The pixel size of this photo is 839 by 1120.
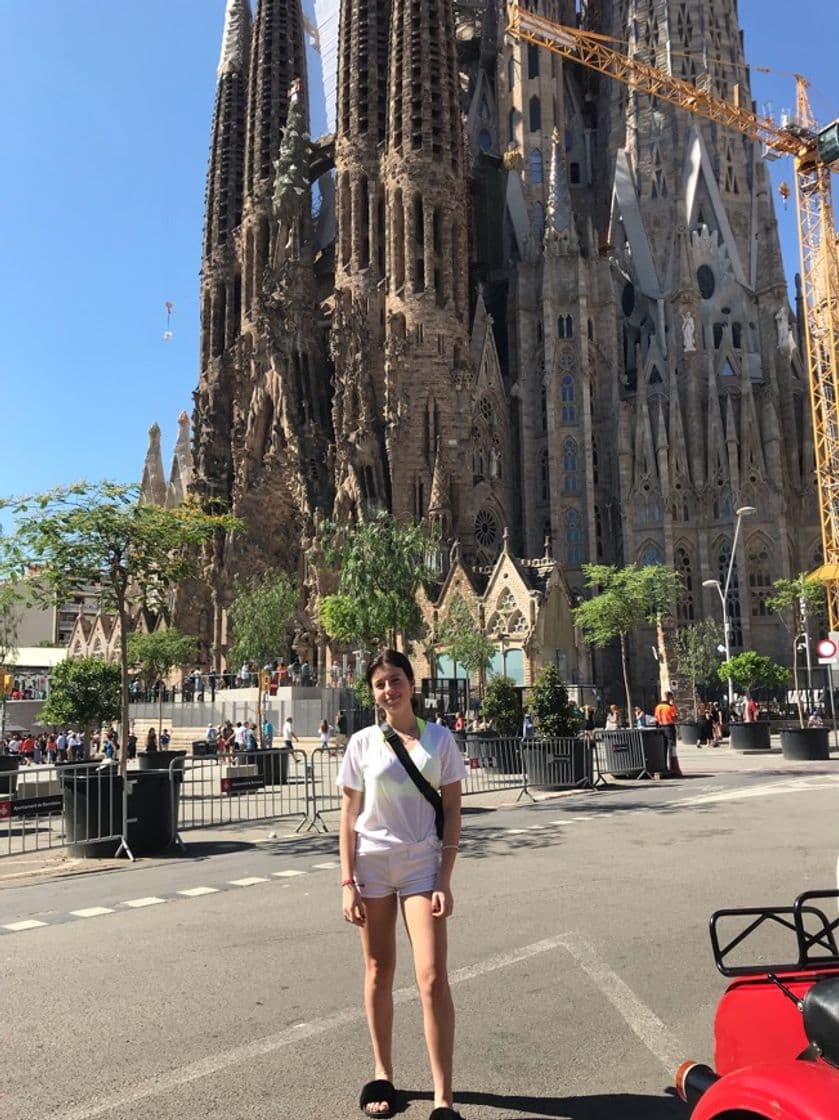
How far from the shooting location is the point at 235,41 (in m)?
67.0

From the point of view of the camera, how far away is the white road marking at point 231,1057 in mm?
3814

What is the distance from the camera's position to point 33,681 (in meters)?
56.1

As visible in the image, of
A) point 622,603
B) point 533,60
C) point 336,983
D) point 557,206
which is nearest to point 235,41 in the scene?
point 533,60

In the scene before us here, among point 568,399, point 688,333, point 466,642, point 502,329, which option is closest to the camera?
point 466,642

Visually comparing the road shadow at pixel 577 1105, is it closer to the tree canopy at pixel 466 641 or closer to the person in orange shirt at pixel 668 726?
the person in orange shirt at pixel 668 726

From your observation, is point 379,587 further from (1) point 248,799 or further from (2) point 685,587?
(2) point 685,587

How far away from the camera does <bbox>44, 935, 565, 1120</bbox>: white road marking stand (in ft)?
12.5

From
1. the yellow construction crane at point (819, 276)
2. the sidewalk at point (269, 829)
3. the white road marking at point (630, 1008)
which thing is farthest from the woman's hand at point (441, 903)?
the yellow construction crane at point (819, 276)

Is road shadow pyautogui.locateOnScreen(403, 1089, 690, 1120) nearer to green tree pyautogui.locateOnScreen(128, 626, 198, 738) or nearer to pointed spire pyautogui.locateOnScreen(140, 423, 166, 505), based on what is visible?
green tree pyautogui.locateOnScreen(128, 626, 198, 738)

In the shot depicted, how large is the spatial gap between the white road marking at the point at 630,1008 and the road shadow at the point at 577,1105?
1.13 ft

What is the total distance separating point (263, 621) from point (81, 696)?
23922 millimetres

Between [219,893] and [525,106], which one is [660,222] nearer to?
[525,106]

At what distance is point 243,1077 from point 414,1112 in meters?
0.82

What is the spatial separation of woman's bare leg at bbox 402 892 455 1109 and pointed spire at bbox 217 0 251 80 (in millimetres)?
72316
